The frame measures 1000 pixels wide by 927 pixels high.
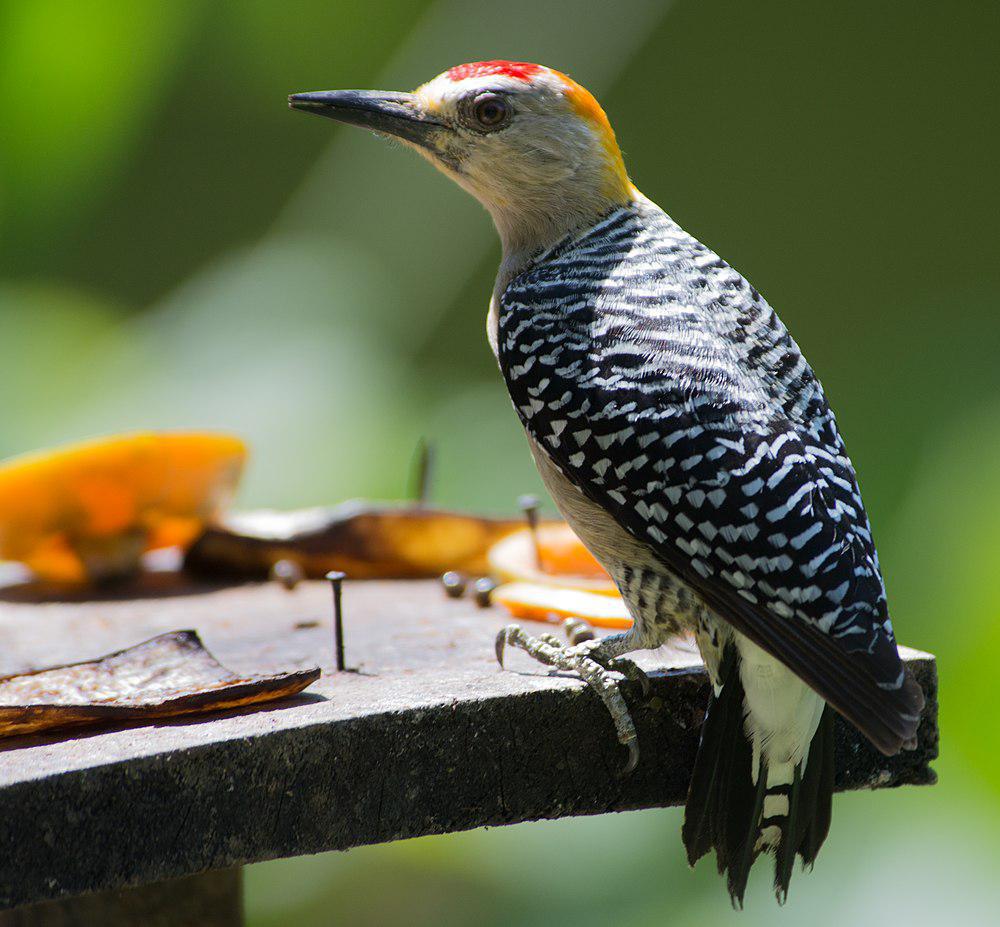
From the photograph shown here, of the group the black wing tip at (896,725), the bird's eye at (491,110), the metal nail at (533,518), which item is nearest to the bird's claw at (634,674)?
the black wing tip at (896,725)

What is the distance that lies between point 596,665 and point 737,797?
1.19 ft

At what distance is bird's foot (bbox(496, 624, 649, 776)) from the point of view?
2.17m

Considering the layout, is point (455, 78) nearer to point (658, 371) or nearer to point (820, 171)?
point (658, 371)

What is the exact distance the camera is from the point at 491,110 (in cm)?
297

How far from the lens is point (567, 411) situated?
2414 mm

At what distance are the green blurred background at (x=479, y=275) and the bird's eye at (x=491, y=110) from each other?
2.02 m

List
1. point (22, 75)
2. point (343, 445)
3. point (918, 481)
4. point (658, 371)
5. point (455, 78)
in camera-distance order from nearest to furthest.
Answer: point (658, 371) → point (455, 78) → point (918, 481) → point (343, 445) → point (22, 75)

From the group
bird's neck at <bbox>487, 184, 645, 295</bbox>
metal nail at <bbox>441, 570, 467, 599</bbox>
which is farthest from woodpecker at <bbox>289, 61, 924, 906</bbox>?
metal nail at <bbox>441, 570, 467, 599</bbox>

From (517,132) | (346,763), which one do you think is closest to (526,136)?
(517,132)

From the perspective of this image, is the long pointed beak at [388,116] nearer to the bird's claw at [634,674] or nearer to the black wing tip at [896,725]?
the bird's claw at [634,674]

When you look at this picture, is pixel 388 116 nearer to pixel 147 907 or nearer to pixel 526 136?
pixel 526 136

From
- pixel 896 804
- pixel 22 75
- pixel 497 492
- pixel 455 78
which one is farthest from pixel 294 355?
pixel 896 804

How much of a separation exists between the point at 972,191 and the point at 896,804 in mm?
4091

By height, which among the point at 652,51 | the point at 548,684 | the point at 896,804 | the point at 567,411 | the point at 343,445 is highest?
the point at 652,51
